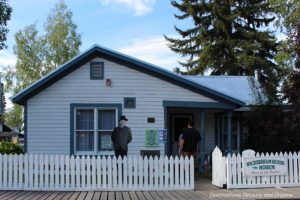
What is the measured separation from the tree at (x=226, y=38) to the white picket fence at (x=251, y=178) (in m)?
27.1

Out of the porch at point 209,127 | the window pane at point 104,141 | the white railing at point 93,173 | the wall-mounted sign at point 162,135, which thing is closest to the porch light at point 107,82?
the window pane at point 104,141

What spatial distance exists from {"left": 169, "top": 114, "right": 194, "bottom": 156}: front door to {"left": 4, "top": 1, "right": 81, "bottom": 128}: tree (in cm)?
2827

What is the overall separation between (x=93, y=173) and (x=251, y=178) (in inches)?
167

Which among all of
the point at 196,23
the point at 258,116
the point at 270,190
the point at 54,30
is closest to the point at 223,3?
the point at 196,23

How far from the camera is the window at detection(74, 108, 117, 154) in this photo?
1712 cm

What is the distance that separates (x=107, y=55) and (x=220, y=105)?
4.53 meters

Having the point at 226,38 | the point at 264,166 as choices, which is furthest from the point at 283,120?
the point at 226,38

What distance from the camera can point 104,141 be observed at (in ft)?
56.3

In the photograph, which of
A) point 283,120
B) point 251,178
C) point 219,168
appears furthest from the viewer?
point 283,120

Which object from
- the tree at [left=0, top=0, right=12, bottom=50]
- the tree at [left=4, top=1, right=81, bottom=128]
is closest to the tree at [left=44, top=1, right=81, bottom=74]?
the tree at [left=4, top=1, right=81, bottom=128]

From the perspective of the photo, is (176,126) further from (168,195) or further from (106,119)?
(168,195)

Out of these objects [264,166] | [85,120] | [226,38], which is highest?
[226,38]

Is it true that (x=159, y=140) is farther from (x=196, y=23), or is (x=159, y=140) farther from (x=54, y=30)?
(x=54, y=30)

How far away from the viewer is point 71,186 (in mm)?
12656
